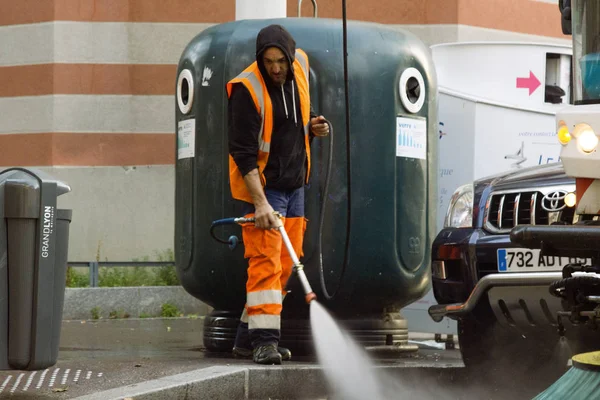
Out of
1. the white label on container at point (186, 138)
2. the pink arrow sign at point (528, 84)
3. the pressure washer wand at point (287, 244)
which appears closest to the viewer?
the pressure washer wand at point (287, 244)

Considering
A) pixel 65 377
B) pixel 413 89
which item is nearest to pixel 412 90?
pixel 413 89

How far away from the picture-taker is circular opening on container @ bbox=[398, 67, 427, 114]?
26.3 ft

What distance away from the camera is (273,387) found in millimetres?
6988

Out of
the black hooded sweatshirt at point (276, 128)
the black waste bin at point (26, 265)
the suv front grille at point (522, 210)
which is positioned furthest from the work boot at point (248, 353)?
the black waste bin at point (26, 265)

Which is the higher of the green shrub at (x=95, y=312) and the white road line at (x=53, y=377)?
the white road line at (x=53, y=377)

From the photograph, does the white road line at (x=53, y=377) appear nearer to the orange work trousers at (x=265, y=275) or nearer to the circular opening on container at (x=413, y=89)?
the orange work trousers at (x=265, y=275)

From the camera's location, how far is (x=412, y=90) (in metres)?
8.11

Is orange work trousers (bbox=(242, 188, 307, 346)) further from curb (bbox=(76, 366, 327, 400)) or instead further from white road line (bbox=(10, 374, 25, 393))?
white road line (bbox=(10, 374, 25, 393))

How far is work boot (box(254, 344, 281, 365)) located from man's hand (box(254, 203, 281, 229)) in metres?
0.67

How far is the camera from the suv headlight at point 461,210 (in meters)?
7.07

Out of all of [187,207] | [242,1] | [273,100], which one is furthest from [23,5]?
[273,100]

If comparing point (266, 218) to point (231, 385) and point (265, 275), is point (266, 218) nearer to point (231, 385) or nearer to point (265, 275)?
point (265, 275)

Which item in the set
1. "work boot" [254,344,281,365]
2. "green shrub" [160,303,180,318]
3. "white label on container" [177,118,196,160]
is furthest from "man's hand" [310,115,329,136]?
"green shrub" [160,303,180,318]

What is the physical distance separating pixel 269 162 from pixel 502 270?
149cm
